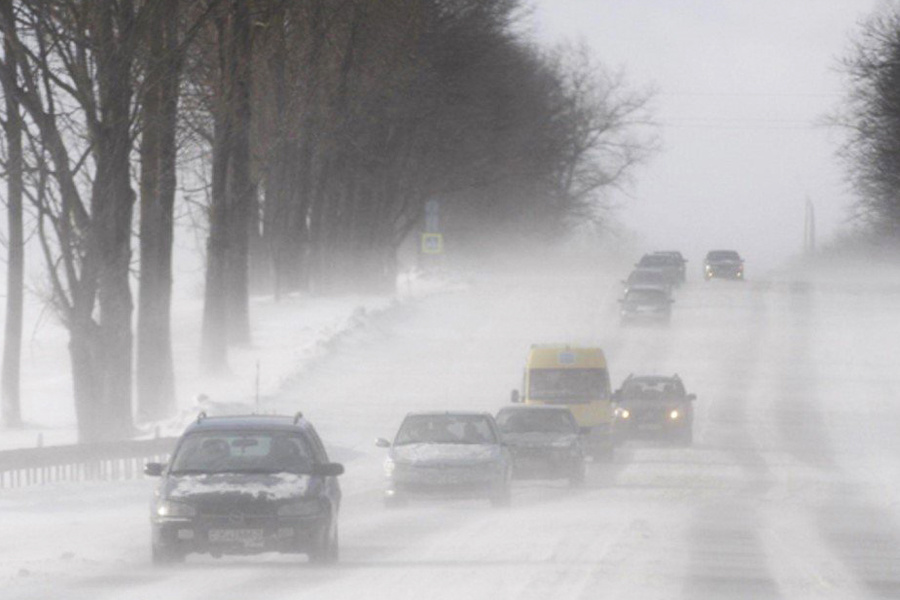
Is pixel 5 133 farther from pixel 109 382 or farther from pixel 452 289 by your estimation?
pixel 452 289

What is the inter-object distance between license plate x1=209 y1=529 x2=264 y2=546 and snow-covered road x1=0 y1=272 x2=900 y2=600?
298mm

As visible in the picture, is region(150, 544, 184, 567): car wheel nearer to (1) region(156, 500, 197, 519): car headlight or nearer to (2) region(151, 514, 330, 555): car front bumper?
(2) region(151, 514, 330, 555): car front bumper

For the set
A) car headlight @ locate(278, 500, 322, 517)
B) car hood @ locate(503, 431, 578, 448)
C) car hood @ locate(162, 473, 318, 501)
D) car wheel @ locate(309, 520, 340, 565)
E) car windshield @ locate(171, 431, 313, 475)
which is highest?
car windshield @ locate(171, 431, 313, 475)

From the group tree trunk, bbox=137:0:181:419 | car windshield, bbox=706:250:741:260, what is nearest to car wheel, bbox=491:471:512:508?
tree trunk, bbox=137:0:181:419

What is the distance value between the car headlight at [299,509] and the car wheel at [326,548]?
0.27 metres

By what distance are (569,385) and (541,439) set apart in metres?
7.08

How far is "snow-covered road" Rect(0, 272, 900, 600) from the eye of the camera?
1781cm

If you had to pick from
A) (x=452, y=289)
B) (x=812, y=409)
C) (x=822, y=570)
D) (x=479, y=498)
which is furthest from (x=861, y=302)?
(x=822, y=570)

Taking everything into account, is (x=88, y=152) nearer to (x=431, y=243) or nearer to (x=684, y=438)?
(x=684, y=438)

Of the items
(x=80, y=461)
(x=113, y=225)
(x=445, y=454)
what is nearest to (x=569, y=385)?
(x=113, y=225)

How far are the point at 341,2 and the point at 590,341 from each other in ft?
53.7

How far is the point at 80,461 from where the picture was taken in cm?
2916

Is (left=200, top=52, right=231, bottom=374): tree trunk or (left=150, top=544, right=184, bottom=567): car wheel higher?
(left=200, top=52, right=231, bottom=374): tree trunk

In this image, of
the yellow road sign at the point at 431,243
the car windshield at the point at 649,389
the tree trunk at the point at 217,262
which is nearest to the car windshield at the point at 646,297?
the yellow road sign at the point at 431,243
